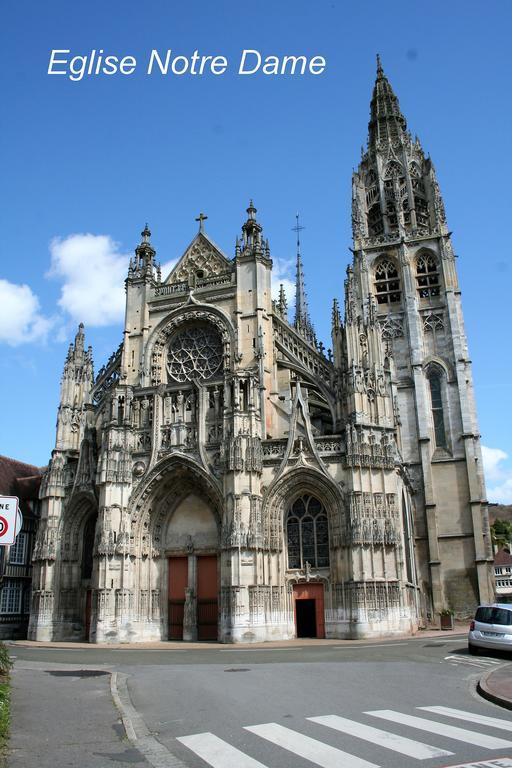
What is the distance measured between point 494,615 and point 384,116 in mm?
39867

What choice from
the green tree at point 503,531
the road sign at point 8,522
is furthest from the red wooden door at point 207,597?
the green tree at point 503,531

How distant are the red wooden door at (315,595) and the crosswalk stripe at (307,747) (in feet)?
66.8

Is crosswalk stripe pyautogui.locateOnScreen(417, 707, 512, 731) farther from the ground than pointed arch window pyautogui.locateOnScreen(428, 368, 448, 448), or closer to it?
closer to it

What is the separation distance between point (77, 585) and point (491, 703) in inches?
984

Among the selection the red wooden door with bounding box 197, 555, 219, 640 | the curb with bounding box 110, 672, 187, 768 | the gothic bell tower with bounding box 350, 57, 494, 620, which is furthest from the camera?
the gothic bell tower with bounding box 350, 57, 494, 620

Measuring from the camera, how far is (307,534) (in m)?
29.0

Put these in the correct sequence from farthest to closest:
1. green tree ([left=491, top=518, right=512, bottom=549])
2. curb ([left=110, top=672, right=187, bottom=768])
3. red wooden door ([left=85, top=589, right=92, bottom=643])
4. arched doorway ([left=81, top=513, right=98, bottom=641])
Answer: green tree ([left=491, top=518, right=512, bottom=549]) → arched doorway ([left=81, top=513, right=98, bottom=641]) → red wooden door ([left=85, top=589, right=92, bottom=643]) → curb ([left=110, top=672, right=187, bottom=768])

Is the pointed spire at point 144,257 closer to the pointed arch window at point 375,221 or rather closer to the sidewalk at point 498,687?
the pointed arch window at point 375,221

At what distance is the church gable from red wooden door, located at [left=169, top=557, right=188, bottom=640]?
Answer: 14.4 meters

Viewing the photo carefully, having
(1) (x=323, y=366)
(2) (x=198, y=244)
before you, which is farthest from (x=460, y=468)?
(2) (x=198, y=244)

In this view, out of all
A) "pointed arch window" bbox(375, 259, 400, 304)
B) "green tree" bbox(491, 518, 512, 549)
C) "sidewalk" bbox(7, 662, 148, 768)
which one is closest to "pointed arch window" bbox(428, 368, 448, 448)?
"pointed arch window" bbox(375, 259, 400, 304)

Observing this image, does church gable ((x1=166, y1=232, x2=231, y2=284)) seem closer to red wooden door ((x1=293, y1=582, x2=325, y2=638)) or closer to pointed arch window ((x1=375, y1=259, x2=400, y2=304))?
pointed arch window ((x1=375, y1=259, x2=400, y2=304))

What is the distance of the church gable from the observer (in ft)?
118

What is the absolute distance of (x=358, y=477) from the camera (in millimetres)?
27812
